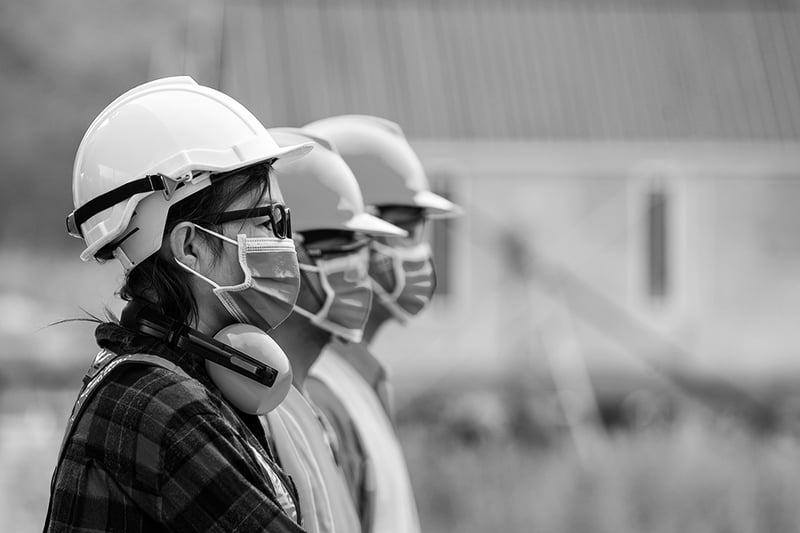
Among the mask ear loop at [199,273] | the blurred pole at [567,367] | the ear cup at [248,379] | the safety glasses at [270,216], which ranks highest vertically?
the safety glasses at [270,216]

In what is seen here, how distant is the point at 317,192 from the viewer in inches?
152

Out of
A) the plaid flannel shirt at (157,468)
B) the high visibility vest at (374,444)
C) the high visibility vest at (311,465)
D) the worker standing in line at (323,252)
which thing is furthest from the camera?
the high visibility vest at (374,444)

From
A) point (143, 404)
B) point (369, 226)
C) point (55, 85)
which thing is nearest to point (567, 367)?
point (55, 85)

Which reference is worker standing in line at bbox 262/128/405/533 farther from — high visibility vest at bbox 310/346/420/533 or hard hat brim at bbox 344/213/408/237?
high visibility vest at bbox 310/346/420/533

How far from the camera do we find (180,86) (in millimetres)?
2506

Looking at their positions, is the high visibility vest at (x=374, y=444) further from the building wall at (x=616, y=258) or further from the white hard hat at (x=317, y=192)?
the building wall at (x=616, y=258)

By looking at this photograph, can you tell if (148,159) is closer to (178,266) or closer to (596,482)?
(178,266)

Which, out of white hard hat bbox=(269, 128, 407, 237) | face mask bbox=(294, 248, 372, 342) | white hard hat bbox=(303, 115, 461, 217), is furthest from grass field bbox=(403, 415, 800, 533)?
white hard hat bbox=(269, 128, 407, 237)

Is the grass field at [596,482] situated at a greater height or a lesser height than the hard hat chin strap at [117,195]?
lesser

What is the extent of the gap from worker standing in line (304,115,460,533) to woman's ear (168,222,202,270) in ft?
5.81

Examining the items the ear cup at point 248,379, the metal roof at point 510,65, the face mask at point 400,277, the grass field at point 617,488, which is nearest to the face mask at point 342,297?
the face mask at point 400,277

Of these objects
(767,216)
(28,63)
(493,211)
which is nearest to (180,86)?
(493,211)

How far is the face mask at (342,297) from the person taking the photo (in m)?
3.85

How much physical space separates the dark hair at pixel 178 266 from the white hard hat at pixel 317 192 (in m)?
1.42
